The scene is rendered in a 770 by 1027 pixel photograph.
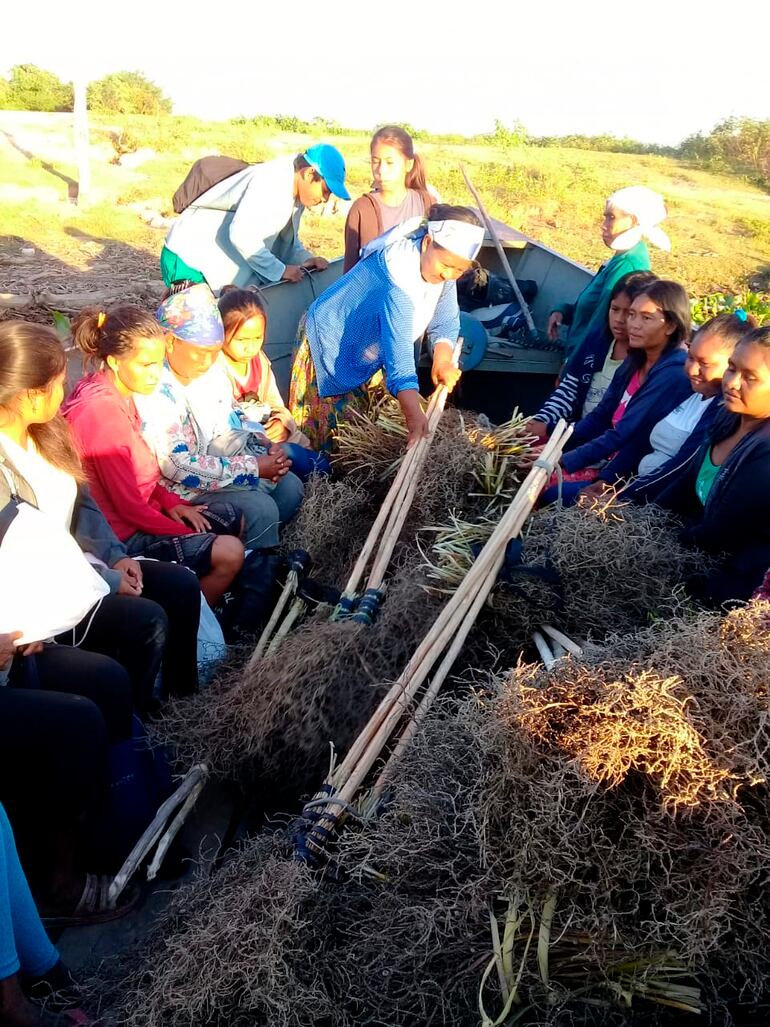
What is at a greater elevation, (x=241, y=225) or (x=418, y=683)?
(x=241, y=225)

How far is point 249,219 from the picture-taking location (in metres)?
4.78

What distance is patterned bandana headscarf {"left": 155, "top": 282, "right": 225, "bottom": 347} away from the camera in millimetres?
3418

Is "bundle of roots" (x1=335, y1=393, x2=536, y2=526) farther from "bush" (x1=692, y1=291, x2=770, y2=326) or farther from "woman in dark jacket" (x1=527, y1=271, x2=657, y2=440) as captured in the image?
"bush" (x1=692, y1=291, x2=770, y2=326)

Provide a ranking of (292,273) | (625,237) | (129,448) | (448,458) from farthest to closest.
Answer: (292,273) → (625,237) → (448,458) → (129,448)

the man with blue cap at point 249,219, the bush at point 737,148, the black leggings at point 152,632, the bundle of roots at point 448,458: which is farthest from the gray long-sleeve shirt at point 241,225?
the bush at point 737,148

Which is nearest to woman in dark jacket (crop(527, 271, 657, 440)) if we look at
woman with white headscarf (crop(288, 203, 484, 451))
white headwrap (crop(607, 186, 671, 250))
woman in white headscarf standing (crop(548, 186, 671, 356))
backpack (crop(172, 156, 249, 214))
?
woman in white headscarf standing (crop(548, 186, 671, 356))

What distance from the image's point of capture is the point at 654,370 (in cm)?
384

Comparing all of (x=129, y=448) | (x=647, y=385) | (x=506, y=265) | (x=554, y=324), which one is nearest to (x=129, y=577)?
(x=129, y=448)

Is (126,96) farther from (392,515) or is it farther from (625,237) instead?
(392,515)

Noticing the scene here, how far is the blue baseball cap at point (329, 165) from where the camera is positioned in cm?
462

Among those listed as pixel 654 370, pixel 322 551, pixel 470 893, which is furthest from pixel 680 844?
pixel 654 370

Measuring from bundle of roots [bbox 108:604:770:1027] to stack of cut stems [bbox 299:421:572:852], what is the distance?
0.17 m

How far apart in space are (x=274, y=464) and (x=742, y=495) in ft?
6.99

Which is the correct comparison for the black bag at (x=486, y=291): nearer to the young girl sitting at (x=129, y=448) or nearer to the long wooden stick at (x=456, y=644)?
the young girl sitting at (x=129, y=448)
